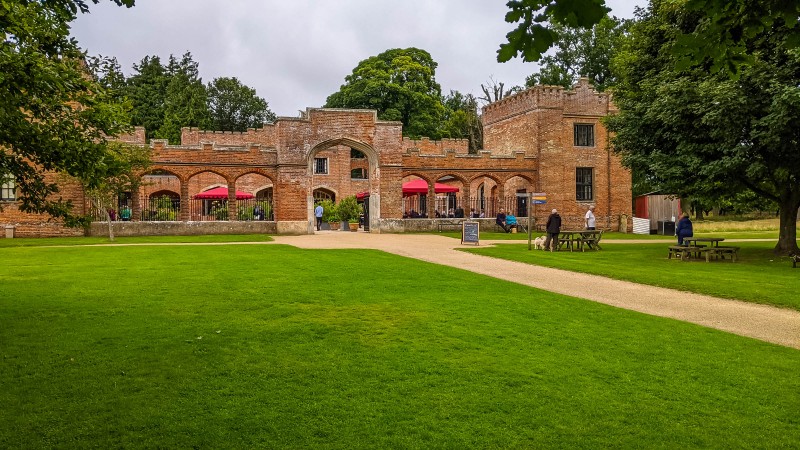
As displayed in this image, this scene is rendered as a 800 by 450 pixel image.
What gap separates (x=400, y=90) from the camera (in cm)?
5275

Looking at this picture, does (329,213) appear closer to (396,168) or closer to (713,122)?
(396,168)

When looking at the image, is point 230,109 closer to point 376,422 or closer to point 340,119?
point 340,119

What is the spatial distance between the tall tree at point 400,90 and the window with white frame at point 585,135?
60.9ft

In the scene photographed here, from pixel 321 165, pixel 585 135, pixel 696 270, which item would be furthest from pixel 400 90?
pixel 696 270

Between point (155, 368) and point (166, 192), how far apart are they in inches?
1725

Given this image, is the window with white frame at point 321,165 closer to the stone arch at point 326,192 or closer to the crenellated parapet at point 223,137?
the stone arch at point 326,192

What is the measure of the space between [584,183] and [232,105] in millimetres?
40305

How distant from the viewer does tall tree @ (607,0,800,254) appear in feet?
52.9

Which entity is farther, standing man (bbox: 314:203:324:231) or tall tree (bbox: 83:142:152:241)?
standing man (bbox: 314:203:324:231)

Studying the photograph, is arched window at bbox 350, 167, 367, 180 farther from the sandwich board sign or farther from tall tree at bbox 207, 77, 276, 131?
the sandwich board sign

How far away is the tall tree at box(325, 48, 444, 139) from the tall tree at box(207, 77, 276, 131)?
11.4 metres

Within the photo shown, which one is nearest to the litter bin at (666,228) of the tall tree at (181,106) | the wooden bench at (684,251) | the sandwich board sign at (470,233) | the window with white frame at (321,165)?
the sandwich board sign at (470,233)

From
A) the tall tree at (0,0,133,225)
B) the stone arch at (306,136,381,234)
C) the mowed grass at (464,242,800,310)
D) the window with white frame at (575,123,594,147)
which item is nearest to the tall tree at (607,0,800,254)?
the mowed grass at (464,242,800,310)

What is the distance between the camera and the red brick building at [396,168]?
32094mm
